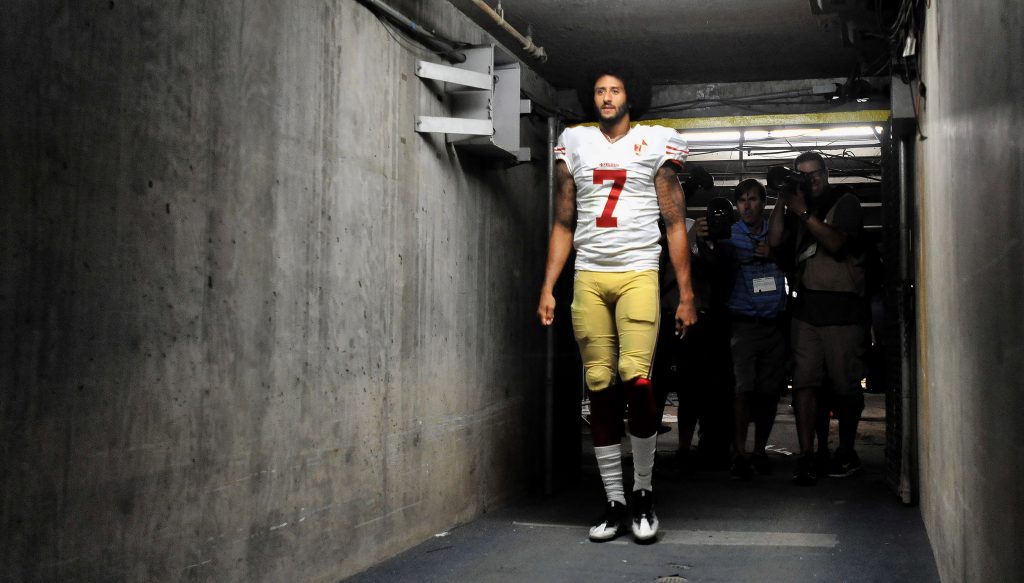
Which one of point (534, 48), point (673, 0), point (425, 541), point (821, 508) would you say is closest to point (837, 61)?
point (673, 0)

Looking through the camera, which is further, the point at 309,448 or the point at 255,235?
the point at 309,448

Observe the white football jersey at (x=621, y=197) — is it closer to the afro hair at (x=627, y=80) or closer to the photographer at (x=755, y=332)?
the afro hair at (x=627, y=80)

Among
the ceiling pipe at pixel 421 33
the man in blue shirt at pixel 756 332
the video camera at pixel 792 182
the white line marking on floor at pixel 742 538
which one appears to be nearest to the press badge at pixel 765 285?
the man in blue shirt at pixel 756 332

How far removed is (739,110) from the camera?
5301 mm

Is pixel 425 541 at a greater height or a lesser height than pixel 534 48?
lesser

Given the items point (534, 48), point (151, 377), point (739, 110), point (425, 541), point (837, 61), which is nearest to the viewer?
point (151, 377)

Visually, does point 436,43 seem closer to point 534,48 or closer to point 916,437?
point 534,48

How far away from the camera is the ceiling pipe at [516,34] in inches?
147

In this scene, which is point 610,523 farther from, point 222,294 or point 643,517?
point 222,294

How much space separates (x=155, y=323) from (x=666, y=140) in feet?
7.31

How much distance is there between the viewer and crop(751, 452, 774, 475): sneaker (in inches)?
197

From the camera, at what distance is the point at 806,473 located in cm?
453

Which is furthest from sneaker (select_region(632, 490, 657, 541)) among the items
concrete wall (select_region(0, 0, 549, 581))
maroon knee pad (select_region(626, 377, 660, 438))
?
concrete wall (select_region(0, 0, 549, 581))

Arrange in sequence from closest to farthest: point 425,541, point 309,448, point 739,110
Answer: point 309,448
point 425,541
point 739,110
